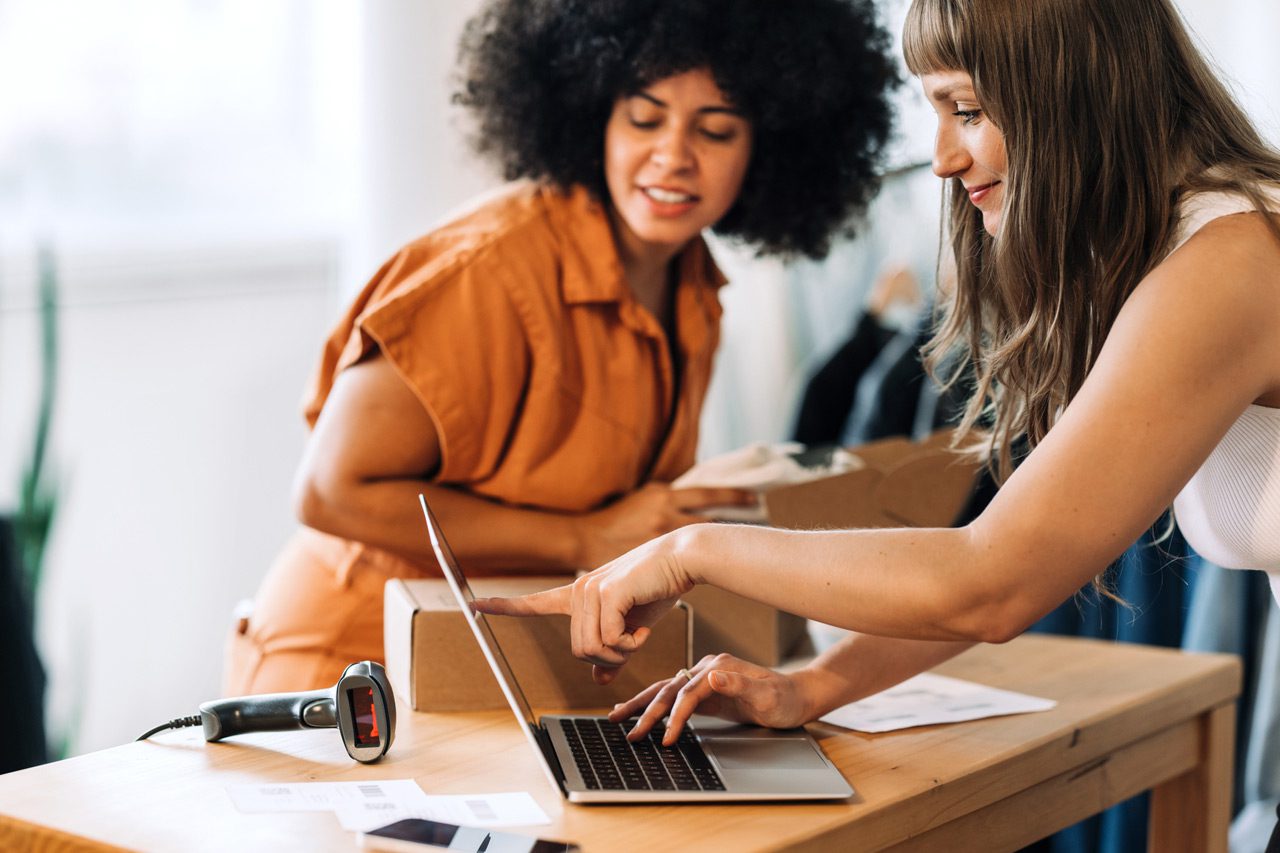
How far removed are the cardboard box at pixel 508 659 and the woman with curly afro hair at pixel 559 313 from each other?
0.79 feet

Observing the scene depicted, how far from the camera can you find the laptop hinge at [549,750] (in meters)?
1.14

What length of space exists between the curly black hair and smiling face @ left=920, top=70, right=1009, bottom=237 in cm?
65

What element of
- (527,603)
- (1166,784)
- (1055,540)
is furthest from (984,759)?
(1166,784)

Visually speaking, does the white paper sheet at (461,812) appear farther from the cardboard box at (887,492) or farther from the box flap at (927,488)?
the box flap at (927,488)

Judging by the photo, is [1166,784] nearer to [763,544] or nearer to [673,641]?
[673,641]

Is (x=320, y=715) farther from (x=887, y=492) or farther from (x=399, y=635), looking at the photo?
(x=887, y=492)

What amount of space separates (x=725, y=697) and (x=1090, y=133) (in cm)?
61

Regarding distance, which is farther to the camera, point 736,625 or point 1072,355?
point 736,625

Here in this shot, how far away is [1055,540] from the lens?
3.48 feet

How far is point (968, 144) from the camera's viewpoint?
1.23m

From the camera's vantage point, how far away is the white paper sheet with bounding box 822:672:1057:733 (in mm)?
1384

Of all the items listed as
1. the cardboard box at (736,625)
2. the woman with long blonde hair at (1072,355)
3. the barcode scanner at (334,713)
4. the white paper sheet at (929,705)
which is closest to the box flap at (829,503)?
the cardboard box at (736,625)

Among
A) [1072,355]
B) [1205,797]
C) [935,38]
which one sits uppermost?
[935,38]

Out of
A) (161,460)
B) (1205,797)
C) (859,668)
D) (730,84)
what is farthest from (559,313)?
(161,460)
